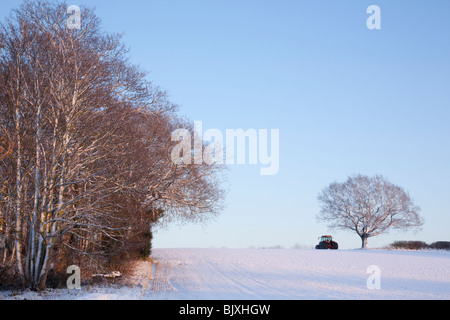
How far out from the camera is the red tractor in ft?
188

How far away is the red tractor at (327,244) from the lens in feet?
188

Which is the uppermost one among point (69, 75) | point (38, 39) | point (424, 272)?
point (38, 39)

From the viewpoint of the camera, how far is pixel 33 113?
16.9 m

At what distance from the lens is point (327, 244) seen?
57.1 meters

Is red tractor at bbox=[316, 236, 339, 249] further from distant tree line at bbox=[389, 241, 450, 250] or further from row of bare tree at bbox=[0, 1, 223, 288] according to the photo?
Answer: row of bare tree at bbox=[0, 1, 223, 288]

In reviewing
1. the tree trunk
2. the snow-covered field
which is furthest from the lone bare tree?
the snow-covered field

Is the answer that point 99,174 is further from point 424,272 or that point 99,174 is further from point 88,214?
point 424,272

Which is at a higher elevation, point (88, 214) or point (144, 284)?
point (88, 214)

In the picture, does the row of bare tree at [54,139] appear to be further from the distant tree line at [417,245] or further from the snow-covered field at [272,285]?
the distant tree line at [417,245]

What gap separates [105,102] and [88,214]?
4.62 m

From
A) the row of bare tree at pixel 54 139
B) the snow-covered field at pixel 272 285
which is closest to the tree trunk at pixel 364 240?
the snow-covered field at pixel 272 285
